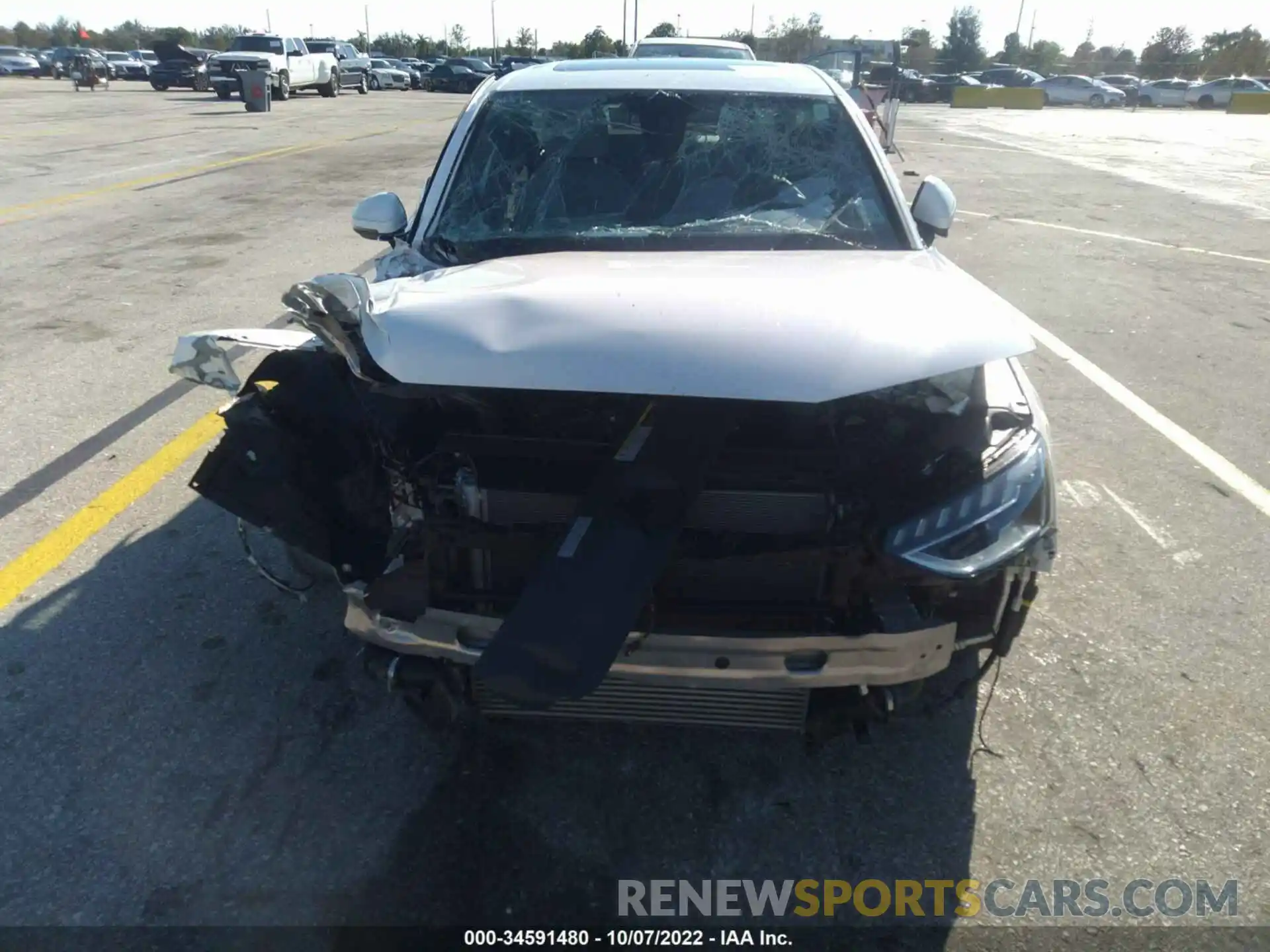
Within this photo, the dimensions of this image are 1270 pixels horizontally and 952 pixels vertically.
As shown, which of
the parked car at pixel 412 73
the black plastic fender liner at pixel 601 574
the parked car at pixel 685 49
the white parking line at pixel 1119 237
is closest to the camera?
the black plastic fender liner at pixel 601 574

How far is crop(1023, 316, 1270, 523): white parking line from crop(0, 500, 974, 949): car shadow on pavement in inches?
99.3

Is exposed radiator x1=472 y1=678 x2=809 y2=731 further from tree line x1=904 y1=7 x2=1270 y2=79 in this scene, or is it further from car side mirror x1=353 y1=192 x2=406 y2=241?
tree line x1=904 y1=7 x2=1270 y2=79

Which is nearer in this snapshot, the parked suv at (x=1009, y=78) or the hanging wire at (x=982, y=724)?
the hanging wire at (x=982, y=724)

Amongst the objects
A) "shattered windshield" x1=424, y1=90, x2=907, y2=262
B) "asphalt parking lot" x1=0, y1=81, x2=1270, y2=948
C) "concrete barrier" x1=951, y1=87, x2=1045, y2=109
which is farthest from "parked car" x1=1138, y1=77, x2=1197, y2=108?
"shattered windshield" x1=424, y1=90, x2=907, y2=262

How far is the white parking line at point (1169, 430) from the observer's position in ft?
15.4

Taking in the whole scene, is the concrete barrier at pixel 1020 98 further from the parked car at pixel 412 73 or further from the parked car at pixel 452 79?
the parked car at pixel 412 73

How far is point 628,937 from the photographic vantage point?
92.0 inches

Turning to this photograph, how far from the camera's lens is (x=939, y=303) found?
266 cm

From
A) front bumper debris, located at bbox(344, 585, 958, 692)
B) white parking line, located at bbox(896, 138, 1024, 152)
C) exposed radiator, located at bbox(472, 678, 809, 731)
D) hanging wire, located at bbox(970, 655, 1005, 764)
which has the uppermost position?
front bumper debris, located at bbox(344, 585, 958, 692)

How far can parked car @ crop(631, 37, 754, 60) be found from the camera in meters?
14.4

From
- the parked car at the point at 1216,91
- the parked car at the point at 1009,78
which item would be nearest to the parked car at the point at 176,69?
the parked car at the point at 1009,78

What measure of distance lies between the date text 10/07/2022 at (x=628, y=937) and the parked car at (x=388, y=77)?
4786cm

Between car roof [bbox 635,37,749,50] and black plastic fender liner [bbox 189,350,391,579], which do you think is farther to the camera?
car roof [bbox 635,37,749,50]

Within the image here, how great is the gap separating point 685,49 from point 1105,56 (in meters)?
86.6
